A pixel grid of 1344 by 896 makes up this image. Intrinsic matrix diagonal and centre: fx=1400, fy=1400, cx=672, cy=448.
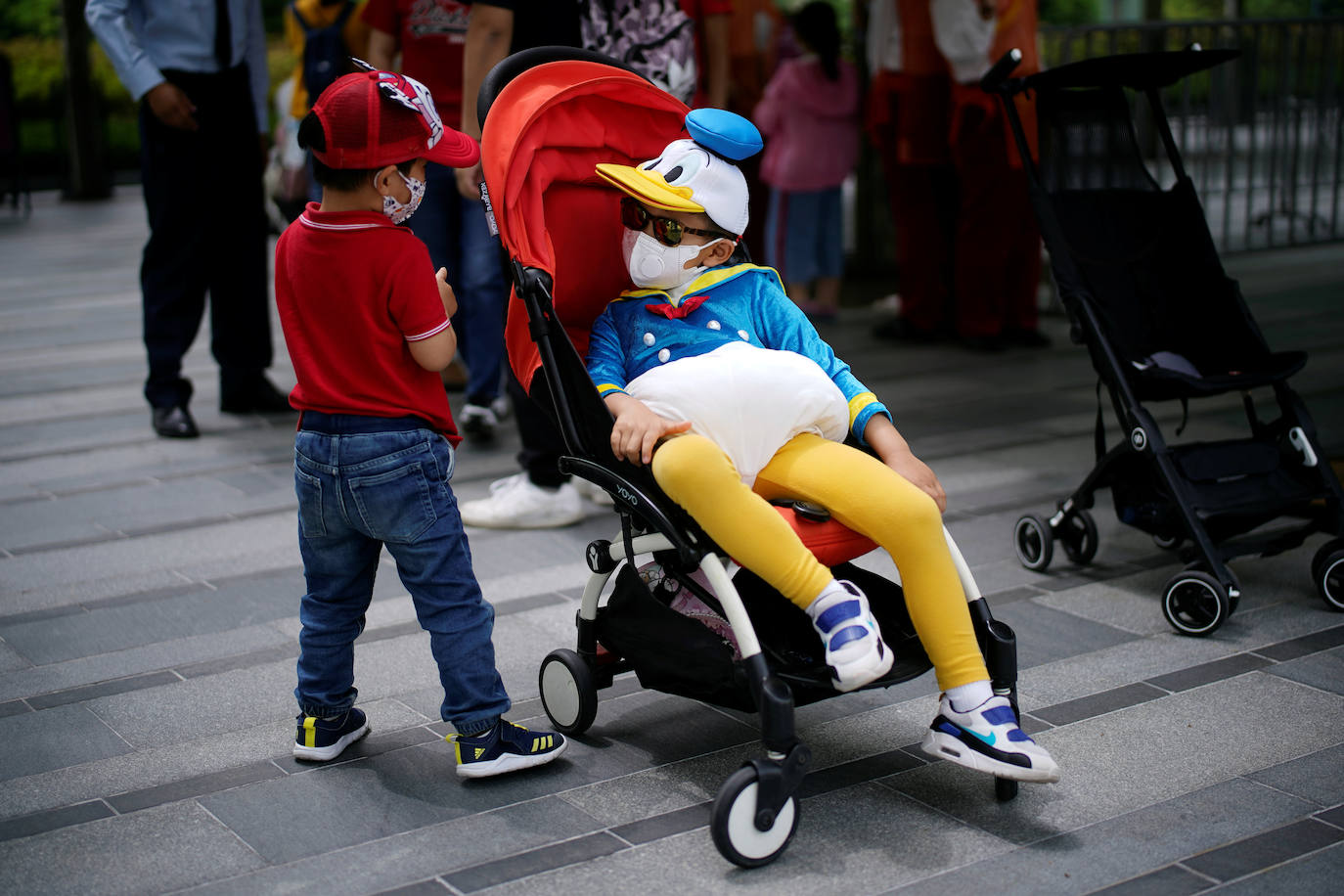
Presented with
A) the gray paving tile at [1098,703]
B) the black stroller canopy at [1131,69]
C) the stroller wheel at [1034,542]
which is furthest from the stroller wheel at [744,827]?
the black stroller canopy at [1131,69]

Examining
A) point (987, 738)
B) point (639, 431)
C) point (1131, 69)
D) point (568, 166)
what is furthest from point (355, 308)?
point (1131, 69)

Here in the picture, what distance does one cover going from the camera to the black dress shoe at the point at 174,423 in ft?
19.9

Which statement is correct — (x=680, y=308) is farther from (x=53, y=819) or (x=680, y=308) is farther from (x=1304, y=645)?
(x=1304, y=645)

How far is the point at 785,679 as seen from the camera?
2732 mm

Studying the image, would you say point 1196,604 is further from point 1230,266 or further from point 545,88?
point 1230,266

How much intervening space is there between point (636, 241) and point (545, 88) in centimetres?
43

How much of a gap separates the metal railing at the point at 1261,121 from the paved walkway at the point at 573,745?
5.19m

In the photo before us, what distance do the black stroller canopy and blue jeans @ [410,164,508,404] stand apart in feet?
7.98

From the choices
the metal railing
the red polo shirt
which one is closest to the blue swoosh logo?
the red polo shirt

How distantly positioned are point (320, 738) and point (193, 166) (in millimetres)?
3621

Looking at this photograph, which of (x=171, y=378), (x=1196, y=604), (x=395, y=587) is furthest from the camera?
(x=171, y=378)

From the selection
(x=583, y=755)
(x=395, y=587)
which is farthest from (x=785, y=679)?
(x=395, y=587)

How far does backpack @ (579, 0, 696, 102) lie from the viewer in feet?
15.5

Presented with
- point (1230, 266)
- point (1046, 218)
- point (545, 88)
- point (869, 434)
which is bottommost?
point (1230, 266)
